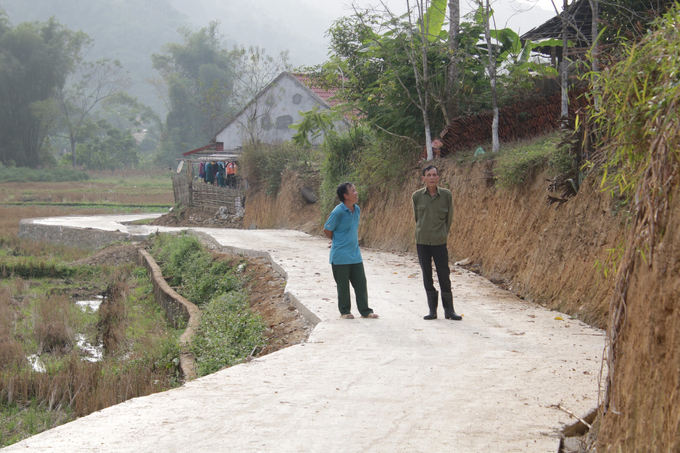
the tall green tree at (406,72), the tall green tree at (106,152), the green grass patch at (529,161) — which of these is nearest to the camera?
the green grass patch at (529,161)

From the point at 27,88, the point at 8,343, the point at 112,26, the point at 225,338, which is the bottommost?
the point at 8,343

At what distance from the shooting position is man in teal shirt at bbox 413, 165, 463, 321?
6.43 m

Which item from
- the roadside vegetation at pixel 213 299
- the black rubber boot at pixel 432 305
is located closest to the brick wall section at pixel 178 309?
the roadside vegetation at pixel 213 299

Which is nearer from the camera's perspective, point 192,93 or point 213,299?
point 213,299

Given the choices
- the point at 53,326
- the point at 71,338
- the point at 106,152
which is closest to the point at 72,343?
the point at 71,338

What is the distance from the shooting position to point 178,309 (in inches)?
424

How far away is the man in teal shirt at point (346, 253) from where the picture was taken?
647 cm

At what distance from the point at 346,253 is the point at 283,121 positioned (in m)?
25.8

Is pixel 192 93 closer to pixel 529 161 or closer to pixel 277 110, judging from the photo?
pixel 277 110

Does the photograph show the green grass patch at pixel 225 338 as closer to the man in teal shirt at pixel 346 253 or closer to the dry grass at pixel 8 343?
the man in teal shirt at pixel 346 253

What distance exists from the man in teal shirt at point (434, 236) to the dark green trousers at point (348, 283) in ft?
2.23

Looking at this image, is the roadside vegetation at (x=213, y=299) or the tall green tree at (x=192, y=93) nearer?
the roadside vegetation at (x=213, y=299)

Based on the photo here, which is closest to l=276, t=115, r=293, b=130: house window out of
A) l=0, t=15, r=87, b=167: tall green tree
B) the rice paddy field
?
the rice paddy field

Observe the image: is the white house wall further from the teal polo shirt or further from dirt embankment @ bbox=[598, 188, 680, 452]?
dirt embankment @ bbox=[598, 188, 680, 452]
